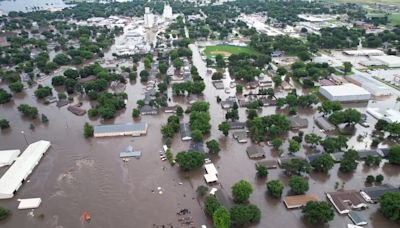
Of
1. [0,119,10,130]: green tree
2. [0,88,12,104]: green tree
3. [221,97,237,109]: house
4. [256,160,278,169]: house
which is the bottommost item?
[256,160,278,169]: house

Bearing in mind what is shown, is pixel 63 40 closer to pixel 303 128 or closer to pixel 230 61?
pixel 230 61

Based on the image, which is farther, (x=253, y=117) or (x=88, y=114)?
(x=88, y=114)

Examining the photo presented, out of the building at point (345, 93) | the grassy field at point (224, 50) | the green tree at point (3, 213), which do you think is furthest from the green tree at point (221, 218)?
the grassy field at point (224, 50)

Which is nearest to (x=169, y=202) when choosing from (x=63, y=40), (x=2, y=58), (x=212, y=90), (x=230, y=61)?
(x=212, y=90)

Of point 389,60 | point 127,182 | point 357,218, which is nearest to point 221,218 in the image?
point 357,218

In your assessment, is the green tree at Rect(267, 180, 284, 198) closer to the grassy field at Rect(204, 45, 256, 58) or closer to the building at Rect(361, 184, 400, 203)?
the building at Rect(361, 184, 400, 203)

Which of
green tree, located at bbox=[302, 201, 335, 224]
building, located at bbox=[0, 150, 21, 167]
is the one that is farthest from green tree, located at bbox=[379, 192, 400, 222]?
building, located at bbox=[0, 150, 21, 167]
